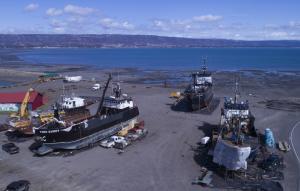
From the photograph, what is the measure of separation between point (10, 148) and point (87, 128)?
8.14 m

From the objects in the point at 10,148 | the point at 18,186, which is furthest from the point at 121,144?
the point at 18,186

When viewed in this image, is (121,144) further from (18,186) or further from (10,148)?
(18,186)

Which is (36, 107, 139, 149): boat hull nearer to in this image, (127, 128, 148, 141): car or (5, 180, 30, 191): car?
(127, 128, 148, 141): car

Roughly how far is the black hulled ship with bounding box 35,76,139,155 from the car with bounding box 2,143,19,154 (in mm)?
2566

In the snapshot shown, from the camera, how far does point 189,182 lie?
34.2 metres

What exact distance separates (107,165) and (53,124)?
28.5 ft

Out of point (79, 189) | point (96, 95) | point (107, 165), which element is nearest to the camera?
point (79, 189)

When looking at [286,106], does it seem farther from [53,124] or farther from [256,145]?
[53,124]

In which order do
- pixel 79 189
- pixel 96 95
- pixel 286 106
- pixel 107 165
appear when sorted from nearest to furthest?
pixel 79 189, pixel 107 165, pixel 286 106, pixel 96 95

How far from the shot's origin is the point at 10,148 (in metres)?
42.4

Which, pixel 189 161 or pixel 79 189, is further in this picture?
pixel 189 161

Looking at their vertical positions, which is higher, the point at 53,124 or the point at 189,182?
the point at 53,124

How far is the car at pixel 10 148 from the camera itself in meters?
42.1

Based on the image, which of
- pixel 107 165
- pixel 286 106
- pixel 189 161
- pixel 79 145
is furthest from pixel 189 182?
pixel 286 106
